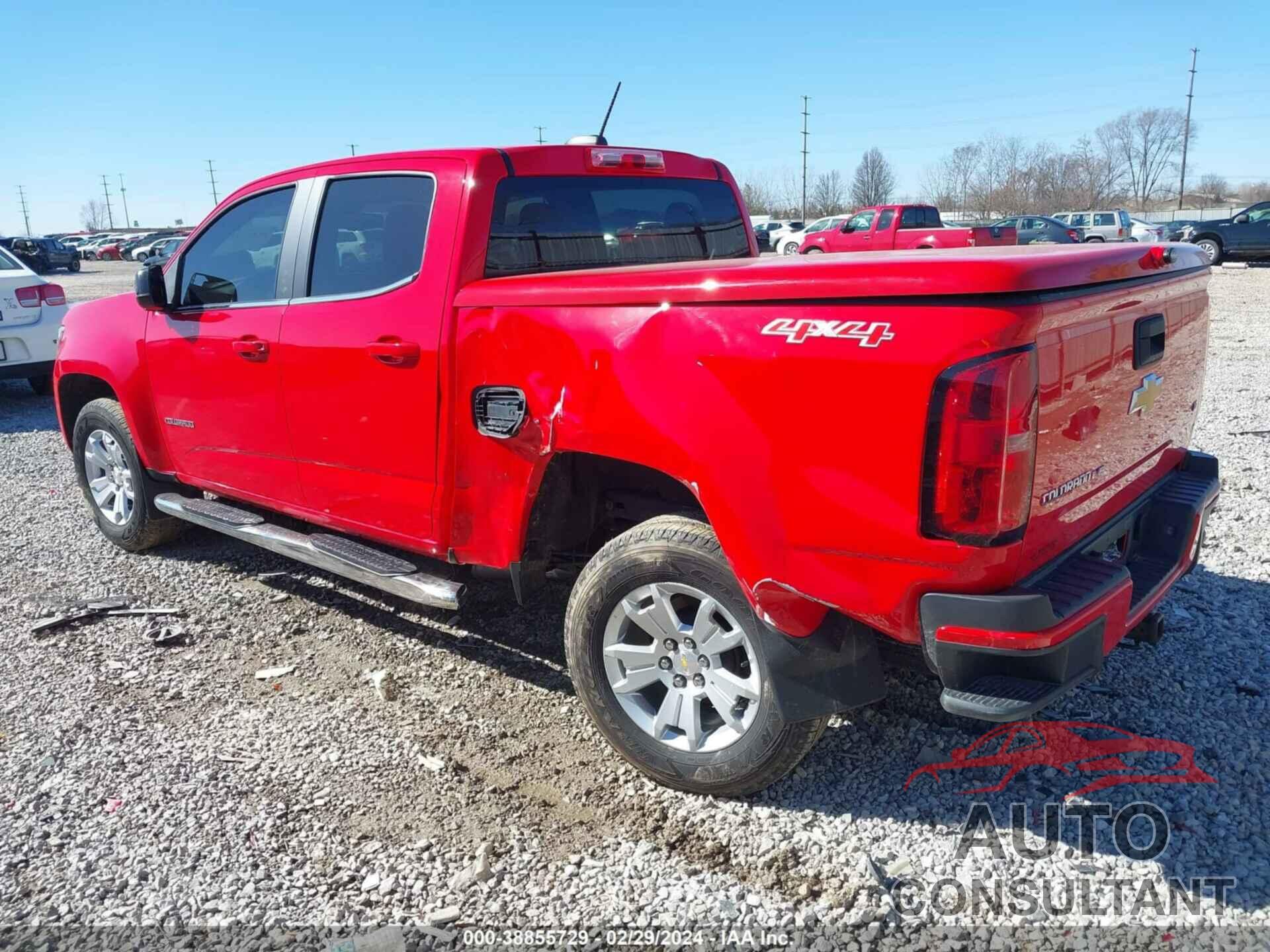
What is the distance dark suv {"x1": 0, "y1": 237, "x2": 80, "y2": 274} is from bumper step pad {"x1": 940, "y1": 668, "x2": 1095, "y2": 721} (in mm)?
43813

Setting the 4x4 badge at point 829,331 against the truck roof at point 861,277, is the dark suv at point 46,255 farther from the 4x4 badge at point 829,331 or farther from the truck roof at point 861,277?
the 4x4 badge at point 829,331

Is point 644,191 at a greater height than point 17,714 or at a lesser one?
greater

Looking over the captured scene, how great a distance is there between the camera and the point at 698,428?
268 cm

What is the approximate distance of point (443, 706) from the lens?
372cm

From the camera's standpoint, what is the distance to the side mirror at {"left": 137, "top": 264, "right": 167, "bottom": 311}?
4.63m

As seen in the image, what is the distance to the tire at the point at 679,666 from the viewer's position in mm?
2832

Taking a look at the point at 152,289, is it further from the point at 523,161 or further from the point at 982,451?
the point at 982,451

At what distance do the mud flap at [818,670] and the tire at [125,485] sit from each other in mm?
4010

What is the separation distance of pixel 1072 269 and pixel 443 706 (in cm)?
269

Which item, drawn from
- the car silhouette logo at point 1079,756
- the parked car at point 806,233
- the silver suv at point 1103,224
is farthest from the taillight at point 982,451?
the silver suv at point 1103,224

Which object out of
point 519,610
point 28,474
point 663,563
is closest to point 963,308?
point 663,563

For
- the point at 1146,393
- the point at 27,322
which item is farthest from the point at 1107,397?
the point at 27,322

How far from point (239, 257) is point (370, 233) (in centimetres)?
106

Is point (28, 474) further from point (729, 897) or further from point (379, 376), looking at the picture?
point (729, 897)
